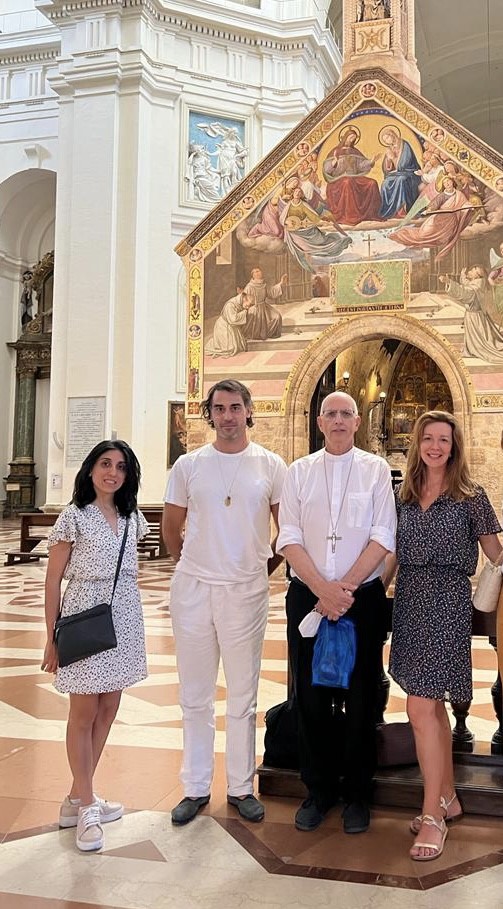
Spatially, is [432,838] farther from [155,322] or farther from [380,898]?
[155,322]

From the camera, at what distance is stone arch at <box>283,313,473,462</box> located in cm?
1280

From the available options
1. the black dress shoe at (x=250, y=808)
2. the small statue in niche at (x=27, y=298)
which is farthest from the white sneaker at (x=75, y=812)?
the small statue in niche at (x=27, y=298)

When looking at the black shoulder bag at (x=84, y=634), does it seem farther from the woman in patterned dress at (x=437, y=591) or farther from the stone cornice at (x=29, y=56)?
the stone cornice at (x=29, y=56)

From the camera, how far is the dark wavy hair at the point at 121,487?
12.4 feet

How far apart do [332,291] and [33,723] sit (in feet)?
31.5

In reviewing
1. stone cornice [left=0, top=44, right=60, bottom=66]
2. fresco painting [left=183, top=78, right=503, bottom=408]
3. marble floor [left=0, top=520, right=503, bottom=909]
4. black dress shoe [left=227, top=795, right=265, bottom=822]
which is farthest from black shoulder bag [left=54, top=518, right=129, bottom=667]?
stone cornice [left=0, top=44, right=60, bottom=66]

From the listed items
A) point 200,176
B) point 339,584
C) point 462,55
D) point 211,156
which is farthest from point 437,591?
point 462,55

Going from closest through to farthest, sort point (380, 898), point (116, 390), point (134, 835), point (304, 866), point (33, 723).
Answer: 1. point (380, 898)
2. point (304, 866)
3. point (134, 835)
4. point (33, 723)
5. point (116, 390)

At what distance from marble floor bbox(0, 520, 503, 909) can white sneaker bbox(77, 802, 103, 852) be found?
0.04m

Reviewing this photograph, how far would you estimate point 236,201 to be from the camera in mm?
13852

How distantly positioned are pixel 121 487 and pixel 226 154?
65.6 ft

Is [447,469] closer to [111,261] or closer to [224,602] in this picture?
[224,602]

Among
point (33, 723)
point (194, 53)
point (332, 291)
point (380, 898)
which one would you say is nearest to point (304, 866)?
point (380, 898)

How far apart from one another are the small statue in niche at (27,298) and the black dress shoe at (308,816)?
25.4m
